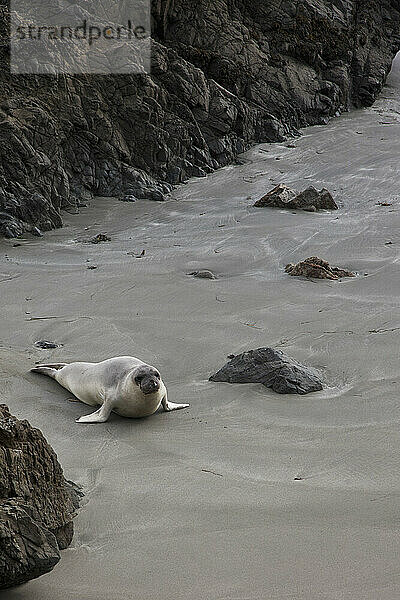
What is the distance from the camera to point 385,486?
336cm

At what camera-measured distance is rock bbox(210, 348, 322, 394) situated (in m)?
4.95

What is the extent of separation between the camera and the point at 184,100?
44.4 ft

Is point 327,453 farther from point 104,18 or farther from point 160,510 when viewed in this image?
point 104,18

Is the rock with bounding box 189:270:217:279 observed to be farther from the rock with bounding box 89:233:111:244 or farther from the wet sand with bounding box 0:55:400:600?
the rock with bounding box 89:233:111:244

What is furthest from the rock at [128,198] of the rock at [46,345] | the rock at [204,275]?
the rock at [46,345]

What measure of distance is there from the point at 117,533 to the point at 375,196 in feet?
30.1

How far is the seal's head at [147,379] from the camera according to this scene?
4.79 meters

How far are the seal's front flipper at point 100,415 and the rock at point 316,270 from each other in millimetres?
3586

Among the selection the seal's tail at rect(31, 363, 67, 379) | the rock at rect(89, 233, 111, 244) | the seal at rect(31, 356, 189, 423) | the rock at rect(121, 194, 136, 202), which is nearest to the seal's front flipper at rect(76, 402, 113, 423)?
the seal at rect(31, 356, 189, 423)

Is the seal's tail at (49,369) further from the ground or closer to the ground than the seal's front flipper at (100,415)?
closer to the ground

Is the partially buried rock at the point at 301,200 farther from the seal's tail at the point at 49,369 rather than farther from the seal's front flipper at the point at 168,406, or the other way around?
the seal's front flipper at the point at 168,406

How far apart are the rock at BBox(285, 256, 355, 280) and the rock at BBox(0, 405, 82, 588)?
A: 4.96 metres

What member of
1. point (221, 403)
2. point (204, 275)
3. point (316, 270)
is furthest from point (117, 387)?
point (316, 270)

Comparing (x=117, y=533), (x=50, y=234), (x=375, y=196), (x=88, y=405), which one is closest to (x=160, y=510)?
(x=117, y=533)
